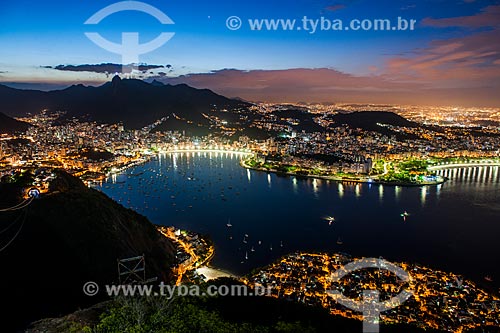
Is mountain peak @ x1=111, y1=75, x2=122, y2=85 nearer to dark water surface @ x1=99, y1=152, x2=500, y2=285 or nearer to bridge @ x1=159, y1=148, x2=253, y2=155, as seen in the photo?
bridge @ x1=159, y1=148, x2=253, y2=155

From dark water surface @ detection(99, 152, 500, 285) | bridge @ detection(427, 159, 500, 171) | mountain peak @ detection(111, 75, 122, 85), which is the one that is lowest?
dark water surface @ detection(99, 152, 500, 285)

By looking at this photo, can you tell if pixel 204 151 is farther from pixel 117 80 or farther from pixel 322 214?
pixel 117 80

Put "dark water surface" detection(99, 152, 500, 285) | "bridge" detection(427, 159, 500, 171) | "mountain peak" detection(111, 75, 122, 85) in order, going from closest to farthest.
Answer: "dark water surface" detection(99, 152, 500, 285)
"bridge" detection(427, 159, 500, 171)
"mountain peak" detection(111, 75, 122, 85)

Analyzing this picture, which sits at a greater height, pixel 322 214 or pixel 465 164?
pixel 465 164

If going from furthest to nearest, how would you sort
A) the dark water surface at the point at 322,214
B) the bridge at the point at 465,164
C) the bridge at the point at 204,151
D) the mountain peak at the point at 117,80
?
the mountain peak at the point at 117,80 < the bridge at the point at 204,151 < the bridge at the point at 465,164 < the dark water surface at the point at 322,214

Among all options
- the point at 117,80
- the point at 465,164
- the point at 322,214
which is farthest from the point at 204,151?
the point at 117,80

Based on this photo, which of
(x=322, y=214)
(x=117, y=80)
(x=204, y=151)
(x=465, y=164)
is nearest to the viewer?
(x=322, y=214)

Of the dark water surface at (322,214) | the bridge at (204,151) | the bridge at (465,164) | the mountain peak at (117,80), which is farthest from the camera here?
the mountain peak at (117,80)

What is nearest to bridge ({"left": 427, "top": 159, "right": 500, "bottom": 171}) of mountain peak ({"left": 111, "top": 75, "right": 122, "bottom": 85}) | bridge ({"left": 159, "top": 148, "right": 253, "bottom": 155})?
bridge ({"left": 159, "top": 148, "right": 253, "bottom": 155})

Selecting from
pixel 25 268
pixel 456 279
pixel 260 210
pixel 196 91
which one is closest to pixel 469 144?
pixel 260 210

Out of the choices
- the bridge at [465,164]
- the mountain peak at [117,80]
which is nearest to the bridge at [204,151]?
the bridge at [465,164]

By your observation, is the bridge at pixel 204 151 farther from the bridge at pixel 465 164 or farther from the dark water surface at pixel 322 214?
the bridge at pixel 465 164
